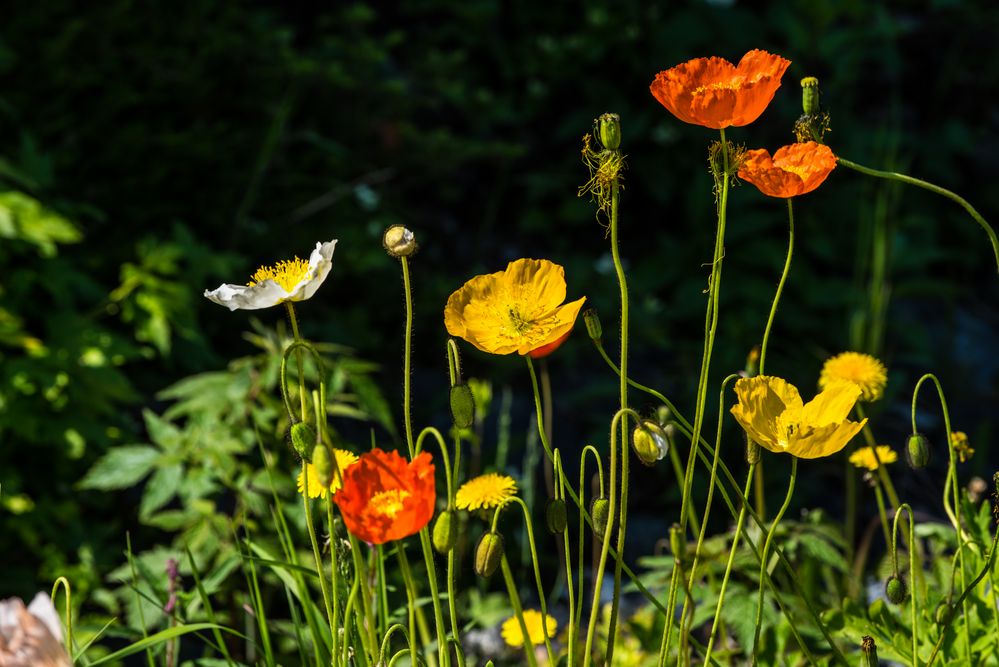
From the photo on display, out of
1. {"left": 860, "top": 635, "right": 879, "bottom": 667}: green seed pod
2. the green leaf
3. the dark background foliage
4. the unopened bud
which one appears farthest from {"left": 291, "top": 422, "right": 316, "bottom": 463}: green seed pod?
the dark background foliage

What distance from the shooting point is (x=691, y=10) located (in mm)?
3936

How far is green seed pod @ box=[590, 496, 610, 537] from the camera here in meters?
0.93

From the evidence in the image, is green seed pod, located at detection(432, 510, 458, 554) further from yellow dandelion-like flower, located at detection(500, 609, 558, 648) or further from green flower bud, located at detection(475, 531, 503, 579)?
yellow dandelion-like flower, located at detection(500, 609, 558, 648)

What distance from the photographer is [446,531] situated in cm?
87

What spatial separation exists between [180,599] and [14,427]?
790 mm

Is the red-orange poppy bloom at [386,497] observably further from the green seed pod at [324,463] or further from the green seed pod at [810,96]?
the green seed pod at [810,96]

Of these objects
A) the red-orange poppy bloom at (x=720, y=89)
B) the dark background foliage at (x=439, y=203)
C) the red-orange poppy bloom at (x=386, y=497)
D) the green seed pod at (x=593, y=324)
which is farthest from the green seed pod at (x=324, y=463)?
the dark background foliage at (x=439, y=203)

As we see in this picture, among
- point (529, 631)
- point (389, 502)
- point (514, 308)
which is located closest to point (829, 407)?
point (514, 308)

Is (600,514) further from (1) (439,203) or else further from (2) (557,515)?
(1) (439,203)

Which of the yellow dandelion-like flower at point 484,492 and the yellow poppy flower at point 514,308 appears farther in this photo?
the yellow dandelion-like flower at point 484,492

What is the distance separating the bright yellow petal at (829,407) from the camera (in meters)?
0.95

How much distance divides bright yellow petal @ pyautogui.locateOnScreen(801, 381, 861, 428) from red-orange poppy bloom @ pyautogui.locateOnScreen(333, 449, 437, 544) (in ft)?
1.10

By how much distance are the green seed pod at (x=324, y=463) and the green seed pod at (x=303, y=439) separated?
0.24 feet

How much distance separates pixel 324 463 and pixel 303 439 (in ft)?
0.29
